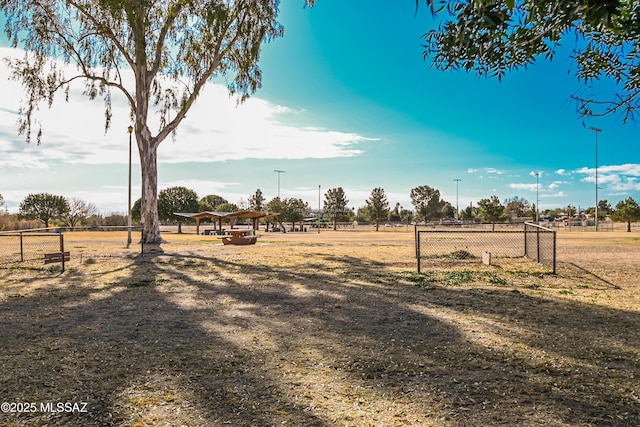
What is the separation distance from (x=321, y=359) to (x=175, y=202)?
63645mm

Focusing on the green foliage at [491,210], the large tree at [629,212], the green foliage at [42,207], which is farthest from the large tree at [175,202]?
the large tree at [629,212]

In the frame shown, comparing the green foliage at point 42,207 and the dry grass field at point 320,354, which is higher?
the green foliage at point 42,207

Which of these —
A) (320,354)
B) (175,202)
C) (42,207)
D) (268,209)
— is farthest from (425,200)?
(320,354)

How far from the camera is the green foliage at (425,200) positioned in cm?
11144

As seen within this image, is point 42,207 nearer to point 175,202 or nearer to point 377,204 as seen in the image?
point 175,202

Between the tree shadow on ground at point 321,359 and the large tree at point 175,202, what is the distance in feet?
183

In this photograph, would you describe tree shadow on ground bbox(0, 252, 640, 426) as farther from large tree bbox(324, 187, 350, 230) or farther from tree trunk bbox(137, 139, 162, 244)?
large tree bbox(324, 187, 350, 230)

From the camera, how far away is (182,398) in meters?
3.79

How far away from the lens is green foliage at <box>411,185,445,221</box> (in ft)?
366

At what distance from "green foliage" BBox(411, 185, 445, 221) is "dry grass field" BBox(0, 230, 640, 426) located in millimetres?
103283

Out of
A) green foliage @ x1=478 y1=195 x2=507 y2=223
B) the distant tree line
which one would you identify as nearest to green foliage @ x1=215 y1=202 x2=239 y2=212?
the distant tree line

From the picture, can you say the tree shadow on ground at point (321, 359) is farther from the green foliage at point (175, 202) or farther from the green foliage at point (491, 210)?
the green foliage at point (491, 210)

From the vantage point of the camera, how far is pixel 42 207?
7438cm

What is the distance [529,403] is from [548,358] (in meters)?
1.50
